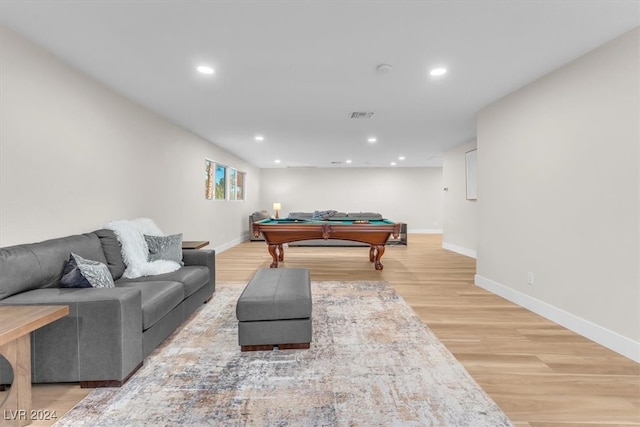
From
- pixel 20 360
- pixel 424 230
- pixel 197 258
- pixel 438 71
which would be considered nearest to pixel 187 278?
pixel 197 258

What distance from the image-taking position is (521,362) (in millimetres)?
2105

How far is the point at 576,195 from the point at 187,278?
3.59 metres

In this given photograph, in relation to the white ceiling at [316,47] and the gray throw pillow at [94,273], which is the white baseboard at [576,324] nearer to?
the white ceiling at [316,47]

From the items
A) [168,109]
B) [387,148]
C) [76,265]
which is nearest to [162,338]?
[76,265]

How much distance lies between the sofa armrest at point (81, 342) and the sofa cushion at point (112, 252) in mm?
884

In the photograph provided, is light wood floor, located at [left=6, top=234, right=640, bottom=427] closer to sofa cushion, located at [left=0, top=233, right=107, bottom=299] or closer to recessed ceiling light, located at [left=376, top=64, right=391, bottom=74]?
sofa cushion, located at [left=0, top=233, right=107, bottom=299]

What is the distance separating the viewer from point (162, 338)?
226 cm

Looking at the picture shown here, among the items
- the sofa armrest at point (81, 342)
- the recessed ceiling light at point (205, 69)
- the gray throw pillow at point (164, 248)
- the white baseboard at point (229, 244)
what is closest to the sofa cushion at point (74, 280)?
the sofa armrest at point (81, 342)

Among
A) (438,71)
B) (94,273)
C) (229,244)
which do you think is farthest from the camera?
(229,244)

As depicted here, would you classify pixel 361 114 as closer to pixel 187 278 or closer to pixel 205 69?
pixel 205 69

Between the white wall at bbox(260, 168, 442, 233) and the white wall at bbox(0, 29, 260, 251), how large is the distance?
5.72 metres

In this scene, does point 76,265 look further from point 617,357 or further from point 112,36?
point 617,357

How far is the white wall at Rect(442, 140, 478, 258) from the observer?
20.3 feet

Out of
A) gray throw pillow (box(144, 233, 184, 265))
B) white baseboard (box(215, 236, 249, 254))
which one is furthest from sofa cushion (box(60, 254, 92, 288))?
white baseboard (box(215, 236, 249, 254))
